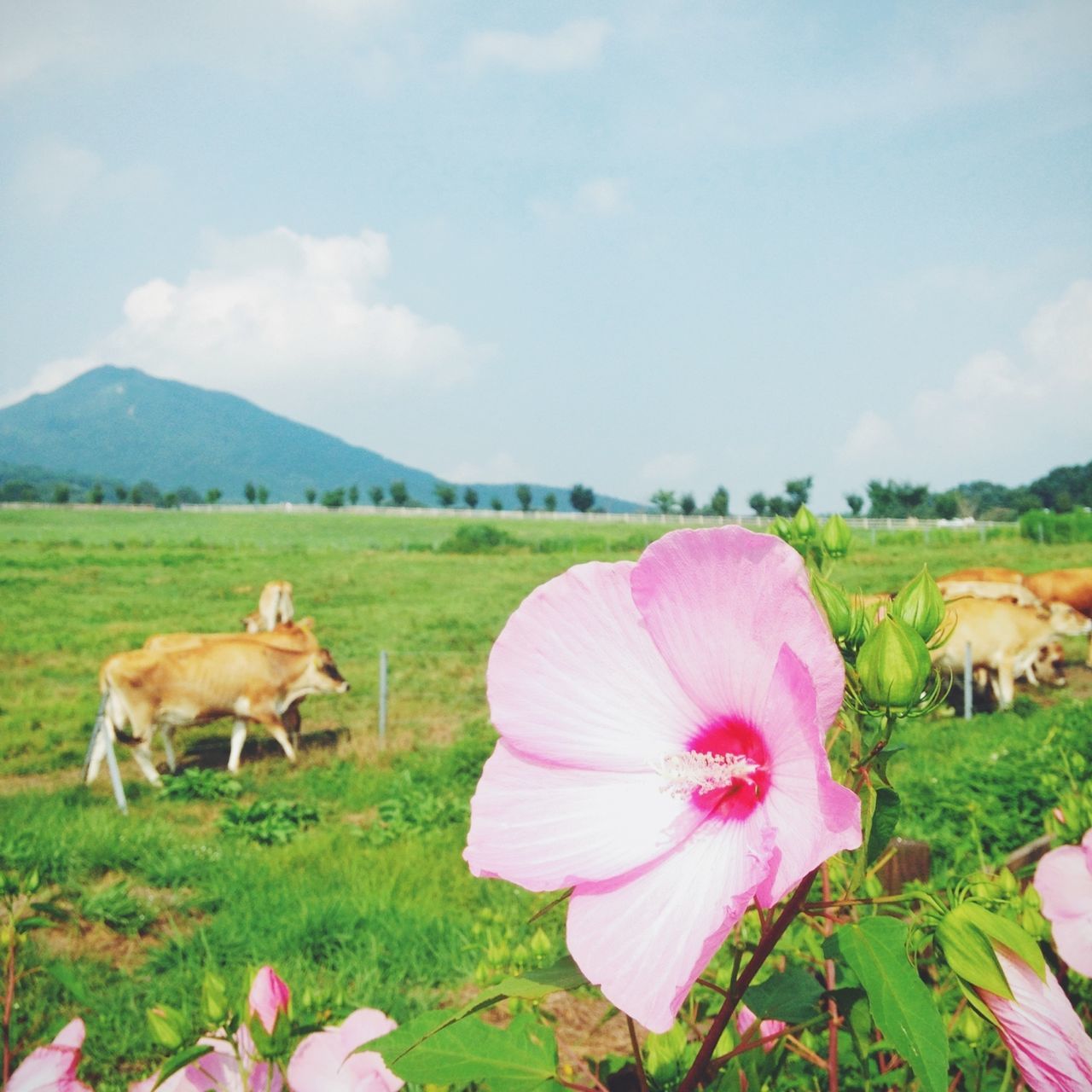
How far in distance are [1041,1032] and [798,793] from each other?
0.14 m

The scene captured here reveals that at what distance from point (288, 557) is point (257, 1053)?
43.7 feet

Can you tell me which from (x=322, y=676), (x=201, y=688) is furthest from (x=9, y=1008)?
(x=322, y=676)

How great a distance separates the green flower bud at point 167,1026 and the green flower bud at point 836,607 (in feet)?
1.98

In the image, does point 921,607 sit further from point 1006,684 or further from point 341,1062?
point 1006,684

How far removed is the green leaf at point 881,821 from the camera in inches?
16.3

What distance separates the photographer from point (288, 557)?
44.3ft

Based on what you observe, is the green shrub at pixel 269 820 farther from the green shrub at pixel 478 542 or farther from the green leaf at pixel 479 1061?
the green shrub at pixel 478 542

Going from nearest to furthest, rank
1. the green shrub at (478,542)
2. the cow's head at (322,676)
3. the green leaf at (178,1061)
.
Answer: the green leaf at (178,1061), the cow's head at (322,676), the green shrub at (478,542)

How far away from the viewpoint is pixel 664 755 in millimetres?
425

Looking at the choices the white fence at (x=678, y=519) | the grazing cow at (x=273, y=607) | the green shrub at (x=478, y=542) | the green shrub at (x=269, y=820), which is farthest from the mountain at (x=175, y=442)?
the green shrub at (x=269, y=820)

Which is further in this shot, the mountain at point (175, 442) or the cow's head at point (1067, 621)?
the mountain at point (175, 442)

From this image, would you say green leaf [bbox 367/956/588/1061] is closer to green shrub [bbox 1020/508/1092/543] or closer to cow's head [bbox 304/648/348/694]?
cow's head [bbox 304/648/348/694]

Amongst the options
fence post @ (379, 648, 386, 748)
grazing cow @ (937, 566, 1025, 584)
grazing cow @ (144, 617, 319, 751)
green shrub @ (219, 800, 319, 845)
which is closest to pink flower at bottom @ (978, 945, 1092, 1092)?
green shrub @ (219, 800, 319, 845)

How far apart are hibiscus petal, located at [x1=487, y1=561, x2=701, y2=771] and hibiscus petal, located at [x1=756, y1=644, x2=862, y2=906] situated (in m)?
0.06
